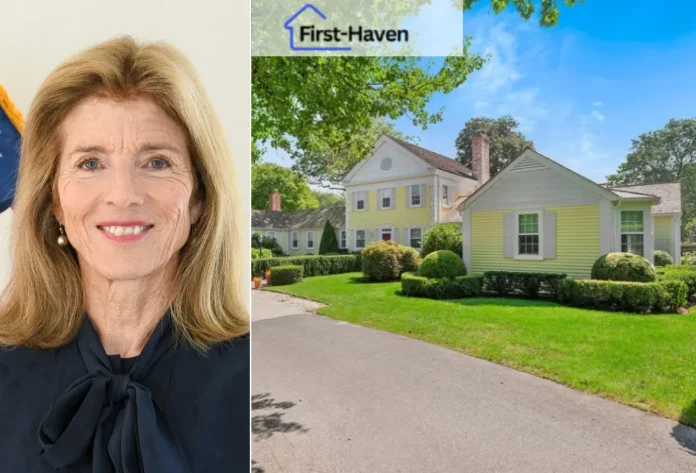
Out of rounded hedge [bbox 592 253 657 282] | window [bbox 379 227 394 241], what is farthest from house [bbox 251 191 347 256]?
rounded hedge [bbox 592 253 657 282]

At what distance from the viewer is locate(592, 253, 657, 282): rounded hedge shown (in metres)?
2.16

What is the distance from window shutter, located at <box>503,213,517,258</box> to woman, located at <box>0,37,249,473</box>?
63.3 inches

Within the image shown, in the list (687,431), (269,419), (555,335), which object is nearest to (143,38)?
(269,419)

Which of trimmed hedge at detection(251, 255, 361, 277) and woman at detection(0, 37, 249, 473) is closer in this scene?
woman at detection(0, 37, 249, 473)

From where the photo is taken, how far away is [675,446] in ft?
6.48

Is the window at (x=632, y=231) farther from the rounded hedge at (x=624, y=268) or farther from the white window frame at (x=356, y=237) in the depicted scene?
the white window frame at (x=356, y=237)

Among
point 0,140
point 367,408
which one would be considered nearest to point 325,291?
point 367,408

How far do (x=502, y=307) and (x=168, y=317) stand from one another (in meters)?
1.81

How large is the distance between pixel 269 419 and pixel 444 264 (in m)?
1.33

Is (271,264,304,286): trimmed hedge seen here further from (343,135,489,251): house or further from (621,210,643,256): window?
(621,210,643,256): window

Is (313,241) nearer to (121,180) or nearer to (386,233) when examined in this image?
(386,233)

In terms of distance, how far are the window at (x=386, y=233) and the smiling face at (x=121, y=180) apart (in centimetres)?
141

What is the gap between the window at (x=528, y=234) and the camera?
2366 millimetres

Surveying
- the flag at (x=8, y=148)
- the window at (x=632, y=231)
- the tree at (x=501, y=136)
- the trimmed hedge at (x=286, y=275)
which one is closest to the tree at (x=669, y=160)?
the window at (x=632, y=231)
